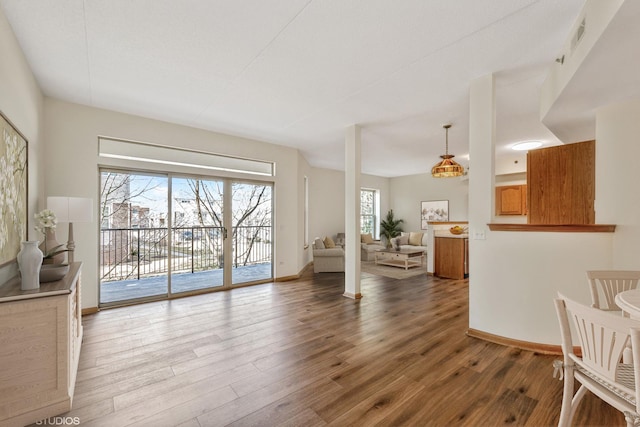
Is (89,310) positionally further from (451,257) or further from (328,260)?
(451,257)

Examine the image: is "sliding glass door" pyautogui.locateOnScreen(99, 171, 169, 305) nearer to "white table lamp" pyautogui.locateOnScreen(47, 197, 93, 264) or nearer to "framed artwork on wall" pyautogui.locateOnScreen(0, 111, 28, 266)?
"white table lamp" pyautogui.locateOnScreen(47, 197, 93, 264)

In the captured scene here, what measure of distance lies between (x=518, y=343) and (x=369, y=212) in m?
7.67

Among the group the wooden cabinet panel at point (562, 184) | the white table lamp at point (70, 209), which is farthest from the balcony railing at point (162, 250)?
the wooden cabinet panel at point (562, 184)

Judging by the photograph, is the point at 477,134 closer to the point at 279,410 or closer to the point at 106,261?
the point at 279,410

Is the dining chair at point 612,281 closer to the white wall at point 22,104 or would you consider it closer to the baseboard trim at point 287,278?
the white wall at point 22,104

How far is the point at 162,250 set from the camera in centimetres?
453

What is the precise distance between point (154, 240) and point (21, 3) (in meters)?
3.25

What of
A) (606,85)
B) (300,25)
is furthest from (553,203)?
(300,25)

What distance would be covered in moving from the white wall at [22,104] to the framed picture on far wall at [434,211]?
28.4 feet

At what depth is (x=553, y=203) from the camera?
316 cm

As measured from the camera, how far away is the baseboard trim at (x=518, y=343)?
260 centimetres

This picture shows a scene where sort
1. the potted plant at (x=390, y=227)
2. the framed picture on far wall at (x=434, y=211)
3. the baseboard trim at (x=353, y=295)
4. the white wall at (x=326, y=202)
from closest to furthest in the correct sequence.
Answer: the baseboard trim at (x=353, y=295), the white wall at (x=326, y=202), the framed picture on far wall at (x=434, y=211), the potted plant at (x=390, y=227)

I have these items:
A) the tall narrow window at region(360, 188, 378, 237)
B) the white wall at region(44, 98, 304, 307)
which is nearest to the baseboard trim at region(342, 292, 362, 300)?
the white wall at region(44, 98, 304, 307)

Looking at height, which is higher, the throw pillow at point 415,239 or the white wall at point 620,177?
the white wall at point 620,177
